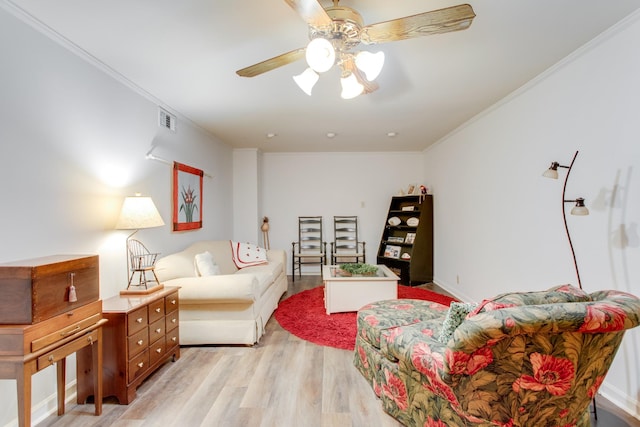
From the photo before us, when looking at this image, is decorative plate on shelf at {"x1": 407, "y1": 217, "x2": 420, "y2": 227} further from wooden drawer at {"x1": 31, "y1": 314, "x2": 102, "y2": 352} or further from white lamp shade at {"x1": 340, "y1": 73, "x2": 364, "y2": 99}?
wooden drawer at {"x1": 31, "y1": 314, "x2": 102, "y2": 352}

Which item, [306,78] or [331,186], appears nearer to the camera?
[306,78]

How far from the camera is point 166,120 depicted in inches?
128

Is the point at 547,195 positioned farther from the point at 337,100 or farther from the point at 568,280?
the point at 337,100

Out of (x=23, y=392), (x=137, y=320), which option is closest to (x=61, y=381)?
(x=137, y=320)

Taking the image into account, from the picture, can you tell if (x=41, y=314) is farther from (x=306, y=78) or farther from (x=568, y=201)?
(x=568, y=201)

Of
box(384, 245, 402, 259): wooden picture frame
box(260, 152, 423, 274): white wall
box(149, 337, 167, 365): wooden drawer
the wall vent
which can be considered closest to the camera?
box(149, 337, 167, 365): wooden drawer

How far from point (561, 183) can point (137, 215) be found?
336cm

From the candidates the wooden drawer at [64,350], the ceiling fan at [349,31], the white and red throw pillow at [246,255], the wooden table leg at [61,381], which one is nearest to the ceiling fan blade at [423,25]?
the ceiling fan at [349,31]

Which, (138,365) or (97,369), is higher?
(97,369)

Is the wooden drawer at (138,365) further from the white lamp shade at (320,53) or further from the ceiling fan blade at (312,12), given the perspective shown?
the ceiling fan blade at (312,12)

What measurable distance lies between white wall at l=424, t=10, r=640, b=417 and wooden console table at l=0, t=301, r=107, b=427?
323 centimetres

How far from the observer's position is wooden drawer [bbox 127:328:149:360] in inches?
78.5

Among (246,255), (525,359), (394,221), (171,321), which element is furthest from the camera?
(394,221)

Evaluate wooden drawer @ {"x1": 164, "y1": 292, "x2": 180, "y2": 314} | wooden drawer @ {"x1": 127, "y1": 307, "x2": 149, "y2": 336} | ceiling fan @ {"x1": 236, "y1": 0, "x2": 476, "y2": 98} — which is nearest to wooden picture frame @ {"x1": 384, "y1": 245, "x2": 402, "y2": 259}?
wooden drawer @ {"x1": 164, "y1": 292, "x2": 180, "y2": 314}
